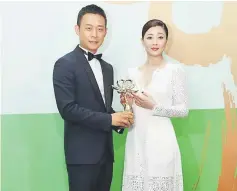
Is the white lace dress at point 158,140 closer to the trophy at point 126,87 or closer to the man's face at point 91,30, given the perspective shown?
the trophy at point 126,87

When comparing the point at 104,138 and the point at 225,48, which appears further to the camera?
the point at 225,48

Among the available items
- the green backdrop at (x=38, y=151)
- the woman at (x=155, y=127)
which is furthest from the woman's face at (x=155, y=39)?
the green backdrop at (x=38, y=151)

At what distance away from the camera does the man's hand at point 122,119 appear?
209 cm

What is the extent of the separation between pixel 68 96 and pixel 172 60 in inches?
39.2

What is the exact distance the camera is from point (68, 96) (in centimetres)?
205

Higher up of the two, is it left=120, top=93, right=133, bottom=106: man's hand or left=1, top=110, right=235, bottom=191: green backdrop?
left=120, top=93, right=133, bottom=106: man's hand

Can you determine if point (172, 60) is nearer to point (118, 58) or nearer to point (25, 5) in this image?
point (118, 58)

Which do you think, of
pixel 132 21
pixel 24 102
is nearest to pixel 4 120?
pixel 24 102

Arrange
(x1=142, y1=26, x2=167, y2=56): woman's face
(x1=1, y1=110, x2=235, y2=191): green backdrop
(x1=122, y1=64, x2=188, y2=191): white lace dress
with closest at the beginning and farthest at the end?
1. (x1=122, y1=64, x2=188, y2=191): white lace dress
2. (x1=142, y1=26, x2=167, y2=56): woman's face
3. (x1=1, y1=110, x2=235, y2=191): green backdrop

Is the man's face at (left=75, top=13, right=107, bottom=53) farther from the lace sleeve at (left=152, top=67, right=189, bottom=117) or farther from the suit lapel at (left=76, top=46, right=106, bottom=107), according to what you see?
the lace sleeve at (left=152, top=67, right=189, bottom=117)

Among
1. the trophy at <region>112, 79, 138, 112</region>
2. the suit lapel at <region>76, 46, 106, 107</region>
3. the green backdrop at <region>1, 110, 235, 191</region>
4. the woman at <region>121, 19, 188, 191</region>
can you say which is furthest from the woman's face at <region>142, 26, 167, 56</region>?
the green backdrop at <region>1, 110, 235, 191</region>

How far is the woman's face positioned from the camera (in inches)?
90.3

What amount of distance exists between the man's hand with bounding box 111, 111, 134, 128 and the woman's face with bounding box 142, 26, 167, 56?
41 cm

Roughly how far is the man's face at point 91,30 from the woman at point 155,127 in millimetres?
284
